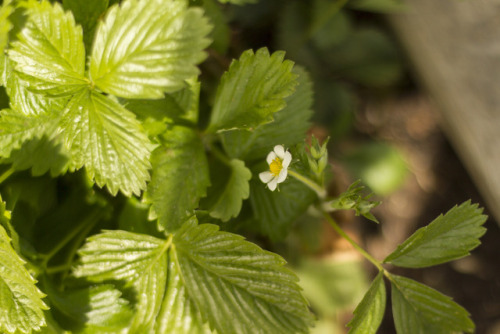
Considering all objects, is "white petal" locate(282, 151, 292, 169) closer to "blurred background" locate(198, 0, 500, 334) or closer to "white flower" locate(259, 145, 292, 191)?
"white flower" locate(259, 145, 292, 191)

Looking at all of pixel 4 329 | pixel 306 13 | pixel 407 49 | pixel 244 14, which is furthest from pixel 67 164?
pixel 407 49

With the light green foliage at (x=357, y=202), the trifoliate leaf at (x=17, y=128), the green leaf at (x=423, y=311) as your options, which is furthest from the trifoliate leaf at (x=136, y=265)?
the green leaf at (x=423, y=311)

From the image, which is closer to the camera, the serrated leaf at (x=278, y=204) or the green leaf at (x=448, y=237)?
the green leaf at (x=448, y=237)

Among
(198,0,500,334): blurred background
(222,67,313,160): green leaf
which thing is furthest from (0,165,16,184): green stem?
(198,0,500,334): blurred background

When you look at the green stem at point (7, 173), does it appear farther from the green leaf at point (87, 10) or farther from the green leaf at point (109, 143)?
the green leaf at point (87, 10)

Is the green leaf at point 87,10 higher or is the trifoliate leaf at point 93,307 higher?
the green leaf at point 87,10

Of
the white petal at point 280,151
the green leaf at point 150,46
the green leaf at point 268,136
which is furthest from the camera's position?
the green leaf at point 268,136

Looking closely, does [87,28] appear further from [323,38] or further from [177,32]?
[323,38]
